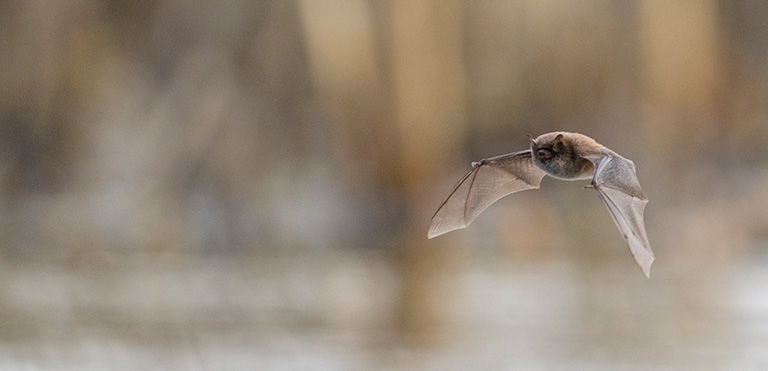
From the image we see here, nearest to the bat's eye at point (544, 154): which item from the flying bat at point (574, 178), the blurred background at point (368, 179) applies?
the flying bat at point (574, 178)

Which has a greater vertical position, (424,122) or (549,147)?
(549,147)

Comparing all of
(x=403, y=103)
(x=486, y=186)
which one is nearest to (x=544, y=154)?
(x=486, y=186)

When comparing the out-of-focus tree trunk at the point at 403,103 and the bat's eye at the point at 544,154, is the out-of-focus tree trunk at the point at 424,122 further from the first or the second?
the bat's eye at the point at 544,154

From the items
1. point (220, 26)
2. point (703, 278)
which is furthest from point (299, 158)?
point (703, 278)

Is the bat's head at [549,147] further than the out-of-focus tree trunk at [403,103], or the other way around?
the out-of-focus tree trunk at [403,103]

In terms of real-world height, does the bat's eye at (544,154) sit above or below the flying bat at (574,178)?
above

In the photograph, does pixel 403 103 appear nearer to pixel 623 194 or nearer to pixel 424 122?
pixel 424 122

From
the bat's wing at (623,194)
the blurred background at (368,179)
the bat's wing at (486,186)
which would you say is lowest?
the blurred background at (368,179)

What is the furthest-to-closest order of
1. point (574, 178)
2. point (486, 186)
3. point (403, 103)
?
point (403, 103)
point (486, 186)
point (574, 178)

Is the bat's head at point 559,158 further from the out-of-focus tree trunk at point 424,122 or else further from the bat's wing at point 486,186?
the out-of-focus tree trunk at point 424,122
